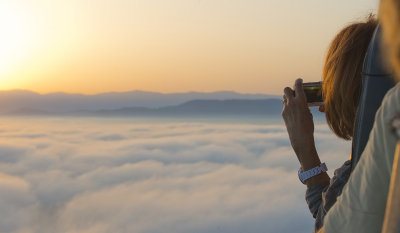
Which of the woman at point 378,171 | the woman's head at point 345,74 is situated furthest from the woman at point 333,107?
the woman at point 378,171

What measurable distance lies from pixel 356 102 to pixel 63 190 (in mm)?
107359

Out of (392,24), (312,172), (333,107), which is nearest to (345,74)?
(333,107)

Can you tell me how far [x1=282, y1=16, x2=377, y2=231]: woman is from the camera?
1.15 m

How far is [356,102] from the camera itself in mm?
1150

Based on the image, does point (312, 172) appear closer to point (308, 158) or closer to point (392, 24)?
point (308, 158)

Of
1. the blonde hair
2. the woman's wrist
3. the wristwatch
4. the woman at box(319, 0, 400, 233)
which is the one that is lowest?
the wristwatch

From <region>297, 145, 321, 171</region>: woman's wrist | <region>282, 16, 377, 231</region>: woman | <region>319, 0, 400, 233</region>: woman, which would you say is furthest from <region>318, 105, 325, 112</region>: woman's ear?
<region>319, 0, 400, 233</region>: woman

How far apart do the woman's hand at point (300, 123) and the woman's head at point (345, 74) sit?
0.31 feet

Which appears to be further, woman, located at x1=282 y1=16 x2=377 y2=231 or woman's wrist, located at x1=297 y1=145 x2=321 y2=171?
woman's wrist, located at x1=297 y1=145 x2=321 y2=171

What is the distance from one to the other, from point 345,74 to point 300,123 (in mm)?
239

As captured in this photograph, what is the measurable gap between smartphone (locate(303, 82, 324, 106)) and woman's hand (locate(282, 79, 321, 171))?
0.07 ft

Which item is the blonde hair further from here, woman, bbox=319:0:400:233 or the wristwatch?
the wristwatch

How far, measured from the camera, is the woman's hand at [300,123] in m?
1.31

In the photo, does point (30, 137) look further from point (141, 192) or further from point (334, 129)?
point (334, 129)
